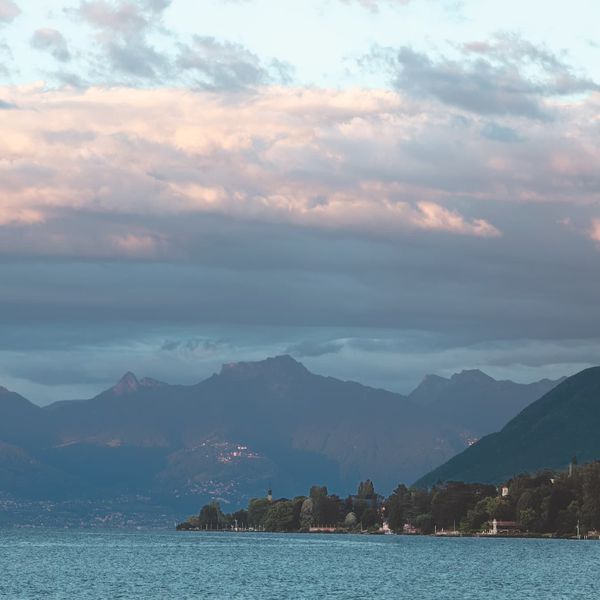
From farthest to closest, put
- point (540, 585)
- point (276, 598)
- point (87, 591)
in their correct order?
point (540, 585)
point (87, 591)
point (276, 598)

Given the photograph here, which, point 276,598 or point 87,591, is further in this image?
point 87,591

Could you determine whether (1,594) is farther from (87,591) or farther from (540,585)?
(540,585)

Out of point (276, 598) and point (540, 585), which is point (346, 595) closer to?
point (276, 598)

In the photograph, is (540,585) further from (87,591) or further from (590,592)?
(87,591)

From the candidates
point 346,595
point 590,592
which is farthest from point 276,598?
point 590,592

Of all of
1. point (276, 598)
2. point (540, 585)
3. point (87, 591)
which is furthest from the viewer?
point (540, 585)

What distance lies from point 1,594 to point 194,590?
26.1 meters

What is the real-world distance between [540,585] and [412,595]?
2779 centimetres

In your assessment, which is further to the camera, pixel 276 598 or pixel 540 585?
pixel 540 585

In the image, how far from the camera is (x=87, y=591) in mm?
185375

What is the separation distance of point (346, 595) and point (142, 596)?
87.8 feet

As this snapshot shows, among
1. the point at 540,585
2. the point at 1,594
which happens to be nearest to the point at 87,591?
the point at 1,594

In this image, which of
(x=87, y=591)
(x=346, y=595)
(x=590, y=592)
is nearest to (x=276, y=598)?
(x=346, y=595)

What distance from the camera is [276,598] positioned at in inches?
6791
